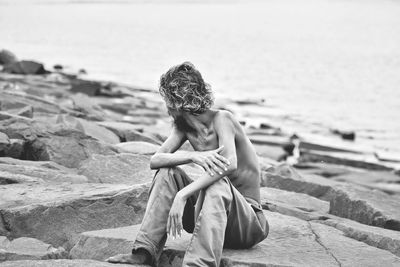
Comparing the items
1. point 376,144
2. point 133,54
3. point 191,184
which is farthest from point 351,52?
point 191,184

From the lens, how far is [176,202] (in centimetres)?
464

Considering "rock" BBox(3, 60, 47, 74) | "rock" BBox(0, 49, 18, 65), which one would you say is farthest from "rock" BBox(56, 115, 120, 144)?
"rock" BBox(0, 49, 18, 65)

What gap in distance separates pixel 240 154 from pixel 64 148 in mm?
4177

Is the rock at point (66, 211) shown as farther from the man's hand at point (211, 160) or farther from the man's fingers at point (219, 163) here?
the man's fingers at point (219, 163)

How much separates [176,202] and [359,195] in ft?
12.4

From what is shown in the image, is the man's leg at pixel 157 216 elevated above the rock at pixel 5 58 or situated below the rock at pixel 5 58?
above

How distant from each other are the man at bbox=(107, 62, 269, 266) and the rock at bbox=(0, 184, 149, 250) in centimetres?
126

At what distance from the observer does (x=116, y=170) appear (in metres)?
7.68

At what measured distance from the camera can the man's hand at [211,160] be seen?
183 inches

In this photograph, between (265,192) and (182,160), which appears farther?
(265,192)

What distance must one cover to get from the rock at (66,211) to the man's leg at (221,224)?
1.58m

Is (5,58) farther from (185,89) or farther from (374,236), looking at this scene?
(185,89)

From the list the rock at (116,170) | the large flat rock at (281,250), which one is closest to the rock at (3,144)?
the rock at (116,170)

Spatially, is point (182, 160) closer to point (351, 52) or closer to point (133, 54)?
point (133, 54)
